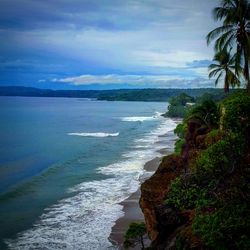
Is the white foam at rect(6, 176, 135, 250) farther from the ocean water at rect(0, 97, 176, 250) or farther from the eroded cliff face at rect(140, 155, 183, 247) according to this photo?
the eroded cliff face at rect(140, 155, 183, 247)

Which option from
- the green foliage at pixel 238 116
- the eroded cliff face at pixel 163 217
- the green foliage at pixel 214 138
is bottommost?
the eroded cliff face at pixel 163 217

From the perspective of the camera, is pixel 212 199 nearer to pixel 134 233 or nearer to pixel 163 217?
pixel 163 217

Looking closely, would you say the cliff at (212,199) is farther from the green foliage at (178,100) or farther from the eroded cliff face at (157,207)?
the green foliage at (178,100)

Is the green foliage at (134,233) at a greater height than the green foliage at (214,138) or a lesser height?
lesser

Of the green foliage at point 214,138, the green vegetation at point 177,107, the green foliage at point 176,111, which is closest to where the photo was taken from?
→ the green foliage at point 214,138

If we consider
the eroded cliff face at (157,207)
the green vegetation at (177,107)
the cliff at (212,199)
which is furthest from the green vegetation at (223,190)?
the green vegetation at (177,107)

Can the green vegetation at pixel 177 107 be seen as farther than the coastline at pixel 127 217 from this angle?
Yes

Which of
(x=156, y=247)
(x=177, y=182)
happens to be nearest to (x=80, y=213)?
(x=156, y=247)

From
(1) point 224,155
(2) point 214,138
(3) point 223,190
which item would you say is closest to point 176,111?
(2) point 214,138

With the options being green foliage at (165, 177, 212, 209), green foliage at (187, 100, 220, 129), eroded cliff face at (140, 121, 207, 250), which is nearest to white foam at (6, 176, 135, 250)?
eroded cliff face at (140, 121, 207, 250)
